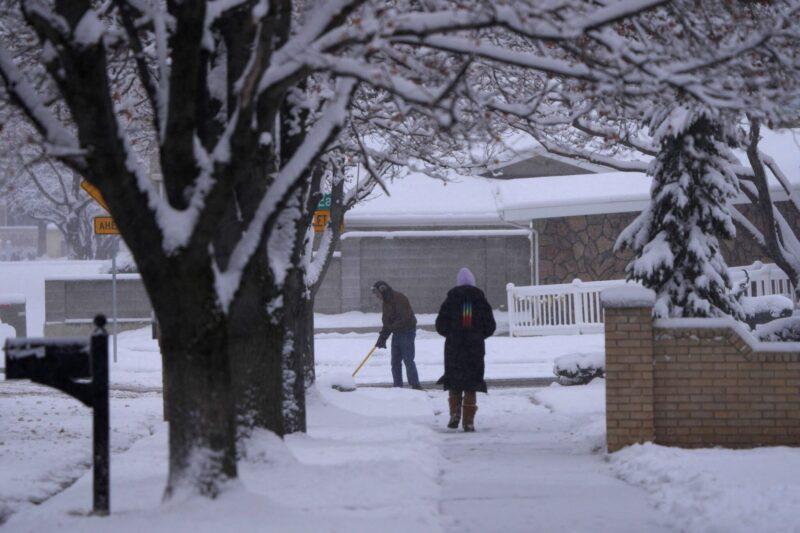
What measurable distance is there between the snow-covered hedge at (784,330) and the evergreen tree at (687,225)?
0.65 meters

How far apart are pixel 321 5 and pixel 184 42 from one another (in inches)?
47.5

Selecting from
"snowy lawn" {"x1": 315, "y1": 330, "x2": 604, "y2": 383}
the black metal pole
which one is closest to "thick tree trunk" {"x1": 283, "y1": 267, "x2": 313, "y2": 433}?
the black metal pole

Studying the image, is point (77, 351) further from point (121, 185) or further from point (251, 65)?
point (251, 65)

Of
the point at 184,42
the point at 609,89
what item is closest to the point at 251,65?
the point at 184,42

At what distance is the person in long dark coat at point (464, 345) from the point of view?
43.2 ft

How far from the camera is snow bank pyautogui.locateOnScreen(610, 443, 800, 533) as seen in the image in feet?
23.3

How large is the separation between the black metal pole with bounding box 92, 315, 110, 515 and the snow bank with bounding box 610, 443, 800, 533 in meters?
3.53

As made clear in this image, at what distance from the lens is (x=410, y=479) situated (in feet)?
28.0

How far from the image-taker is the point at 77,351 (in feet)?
22.4

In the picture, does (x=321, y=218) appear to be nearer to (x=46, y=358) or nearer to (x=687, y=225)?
(x=687, y=225)

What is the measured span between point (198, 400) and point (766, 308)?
16.1 meters

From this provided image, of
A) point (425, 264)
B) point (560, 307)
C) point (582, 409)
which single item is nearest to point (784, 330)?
point (582, 409)

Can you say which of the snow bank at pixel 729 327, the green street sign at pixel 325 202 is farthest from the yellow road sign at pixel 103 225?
the snow bank at pixel 729 327

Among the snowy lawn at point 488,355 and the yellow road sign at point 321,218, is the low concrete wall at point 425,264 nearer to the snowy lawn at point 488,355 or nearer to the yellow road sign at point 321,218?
the snowy lawn at point 488,355
